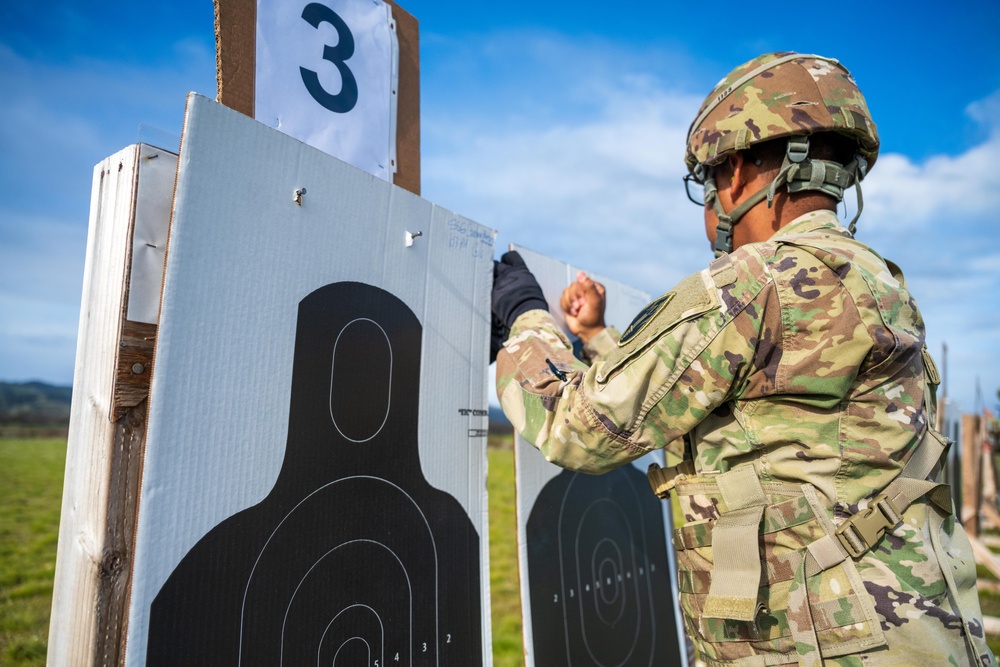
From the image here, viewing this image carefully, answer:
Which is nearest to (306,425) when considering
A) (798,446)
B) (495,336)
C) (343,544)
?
(343,544)

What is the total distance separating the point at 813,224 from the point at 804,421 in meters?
0.52

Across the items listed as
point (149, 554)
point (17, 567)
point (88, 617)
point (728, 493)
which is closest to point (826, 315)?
point (728, 493)

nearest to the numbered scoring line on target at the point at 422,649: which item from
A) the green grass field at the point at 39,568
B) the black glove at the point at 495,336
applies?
the black glove at the point at 495,336

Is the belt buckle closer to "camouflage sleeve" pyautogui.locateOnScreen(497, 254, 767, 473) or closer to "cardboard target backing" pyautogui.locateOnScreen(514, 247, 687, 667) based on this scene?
"camouflage sleeve" pyautogui.locateOnScreen(497, 254, 767, 473)

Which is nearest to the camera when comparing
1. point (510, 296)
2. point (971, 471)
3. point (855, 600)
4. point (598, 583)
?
point (855, 600)

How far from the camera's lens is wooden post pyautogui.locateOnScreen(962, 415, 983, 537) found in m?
7.68

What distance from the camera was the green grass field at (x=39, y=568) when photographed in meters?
3.82

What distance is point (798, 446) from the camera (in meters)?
1.28

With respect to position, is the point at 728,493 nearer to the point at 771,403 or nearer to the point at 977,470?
the point at 771,403

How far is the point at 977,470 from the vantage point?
7.85m

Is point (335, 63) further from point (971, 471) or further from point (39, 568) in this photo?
point (971, 471)

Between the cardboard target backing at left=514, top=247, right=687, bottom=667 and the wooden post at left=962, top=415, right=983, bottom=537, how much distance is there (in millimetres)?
7518

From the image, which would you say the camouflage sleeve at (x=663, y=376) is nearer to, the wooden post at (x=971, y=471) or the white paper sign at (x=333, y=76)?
the white paper sign at (x=333, y=76)

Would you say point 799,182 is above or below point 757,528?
above
